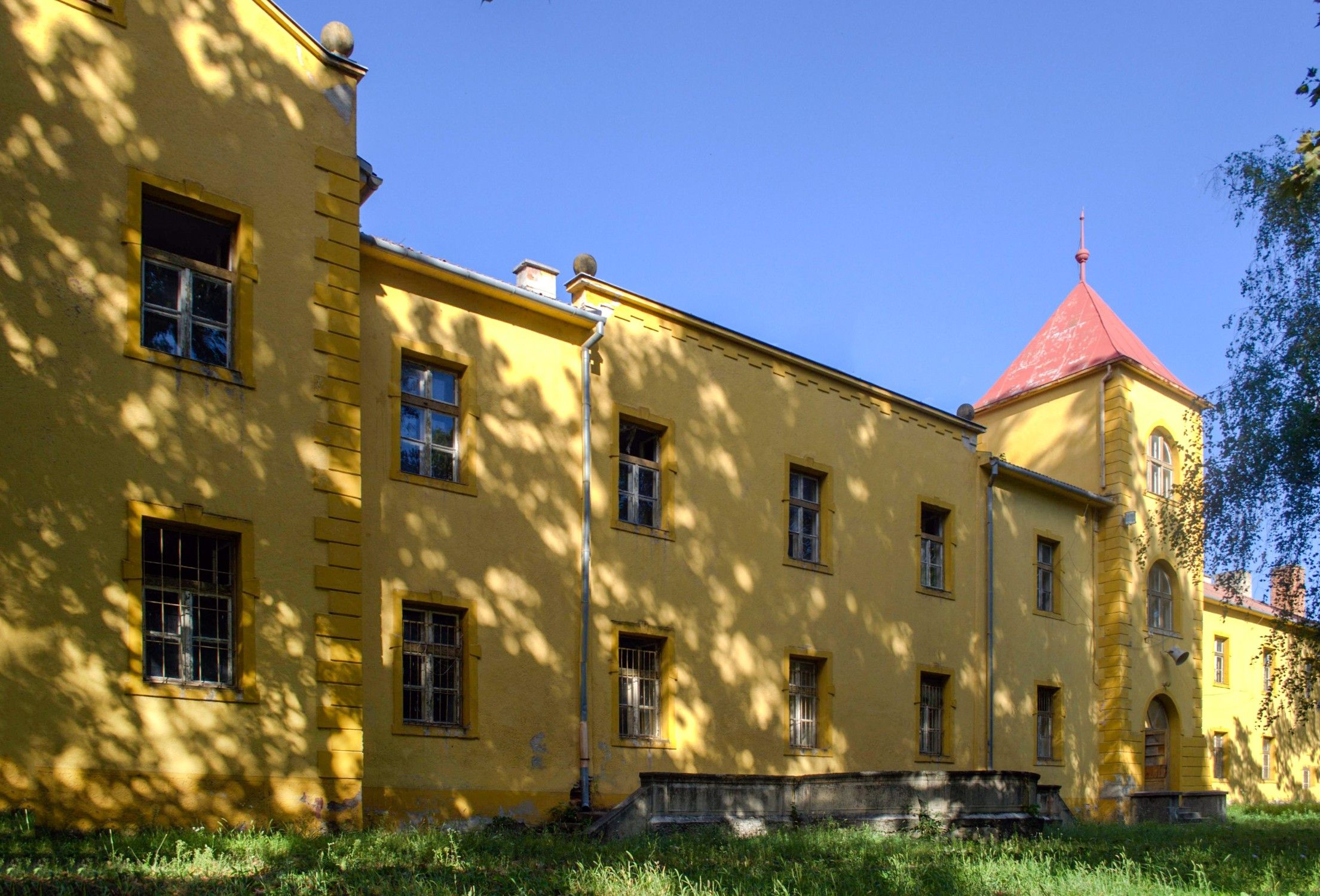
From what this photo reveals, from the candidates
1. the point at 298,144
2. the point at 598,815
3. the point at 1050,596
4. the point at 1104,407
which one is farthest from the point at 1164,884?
the point at 1104,407

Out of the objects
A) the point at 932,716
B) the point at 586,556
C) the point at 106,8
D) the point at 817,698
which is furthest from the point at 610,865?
the point at 932,716

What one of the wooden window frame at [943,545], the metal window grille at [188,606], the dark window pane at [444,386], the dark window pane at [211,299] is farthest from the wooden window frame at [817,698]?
the dark window pane at [211,299]

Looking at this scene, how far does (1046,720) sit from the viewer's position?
2392 centimetres

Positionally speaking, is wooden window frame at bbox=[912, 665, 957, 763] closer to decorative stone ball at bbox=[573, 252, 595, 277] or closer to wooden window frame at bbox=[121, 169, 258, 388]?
decorative stone ball at bbox=[573, 252, 595, 277]

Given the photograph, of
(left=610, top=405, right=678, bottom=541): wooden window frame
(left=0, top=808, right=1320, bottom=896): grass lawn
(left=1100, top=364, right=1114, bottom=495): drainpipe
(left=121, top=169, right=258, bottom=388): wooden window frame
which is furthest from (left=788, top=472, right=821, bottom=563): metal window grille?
(left=121, top=169, right=258, bottom=388): wooden window frame

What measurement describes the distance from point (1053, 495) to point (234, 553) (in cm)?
1731

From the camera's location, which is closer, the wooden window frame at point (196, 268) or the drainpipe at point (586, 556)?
the wooden window frame at point (196, 268)

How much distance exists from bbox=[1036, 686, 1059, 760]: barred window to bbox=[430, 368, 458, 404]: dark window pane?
13.5 metres

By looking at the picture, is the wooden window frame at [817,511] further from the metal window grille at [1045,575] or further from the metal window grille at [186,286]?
the metal window grille at [186,286]

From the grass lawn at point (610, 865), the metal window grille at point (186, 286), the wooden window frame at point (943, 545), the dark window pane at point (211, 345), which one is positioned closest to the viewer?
the grass lawn at point (610, 865)

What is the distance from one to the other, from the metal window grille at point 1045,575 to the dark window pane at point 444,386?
13.3m

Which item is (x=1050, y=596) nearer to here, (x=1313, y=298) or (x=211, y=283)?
(x=1313, y=298)

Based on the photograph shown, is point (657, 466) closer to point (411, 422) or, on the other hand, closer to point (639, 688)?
point (639, 688)

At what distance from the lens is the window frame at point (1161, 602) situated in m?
26.5
